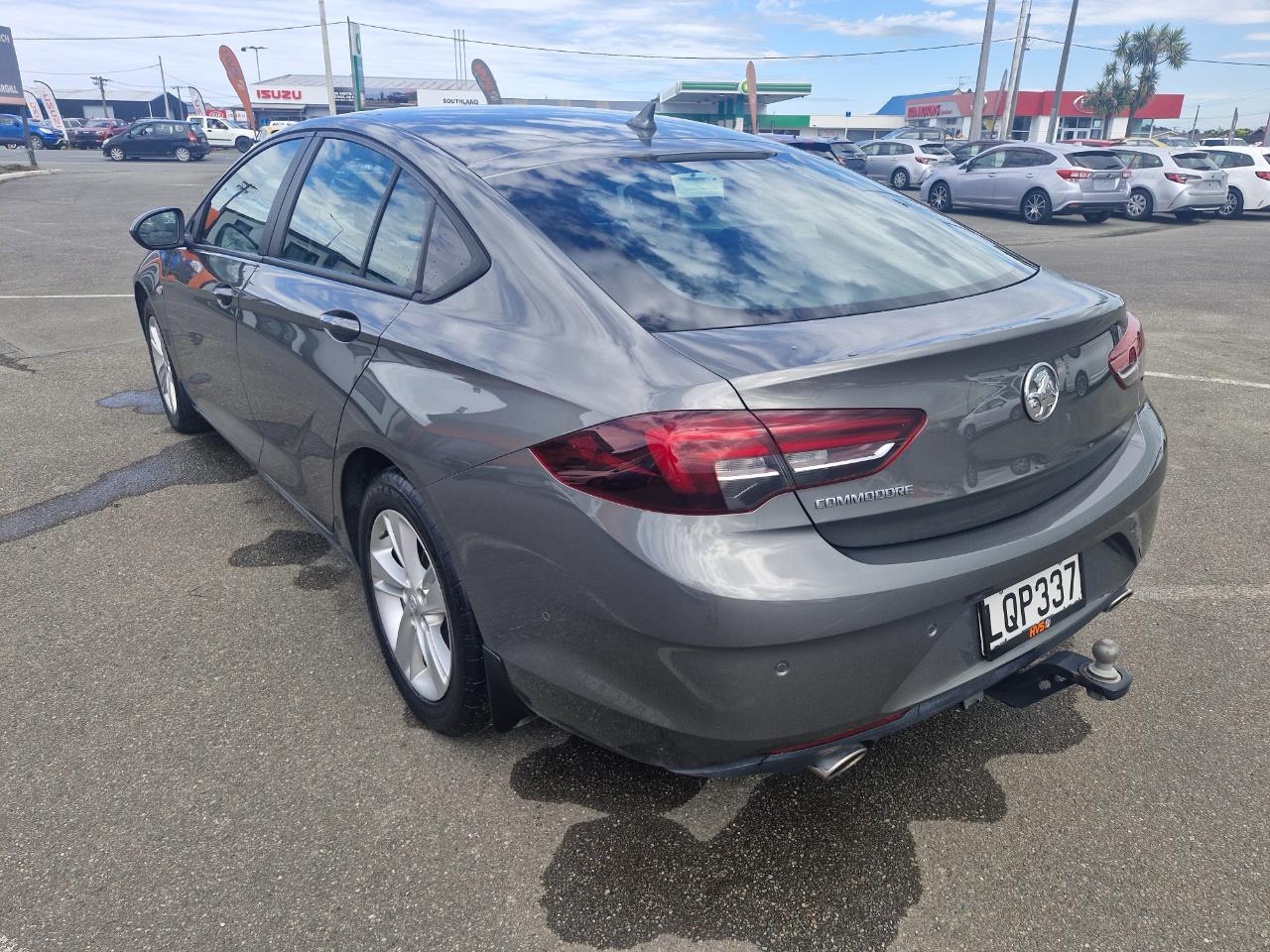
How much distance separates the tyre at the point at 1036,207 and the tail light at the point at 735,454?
17.8 m

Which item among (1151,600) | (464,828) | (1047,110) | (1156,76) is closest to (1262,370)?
(1151,600)

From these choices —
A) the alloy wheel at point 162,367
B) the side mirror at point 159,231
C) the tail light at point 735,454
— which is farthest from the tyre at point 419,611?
the alloy wheel at point 162,367

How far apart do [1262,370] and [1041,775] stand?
209 inches

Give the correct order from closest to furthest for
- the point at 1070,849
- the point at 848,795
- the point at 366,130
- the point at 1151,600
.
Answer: the point at 1070,849 → the point at 848,795 → the point at 366,130 → the point at 1151,600

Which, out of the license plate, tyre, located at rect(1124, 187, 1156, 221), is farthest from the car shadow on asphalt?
tyre, located at rect(1124, 187, 1156, 221)

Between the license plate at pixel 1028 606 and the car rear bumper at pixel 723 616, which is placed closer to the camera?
the car rear bumper at pixel 723 616

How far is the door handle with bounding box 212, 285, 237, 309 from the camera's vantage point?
11.0ft

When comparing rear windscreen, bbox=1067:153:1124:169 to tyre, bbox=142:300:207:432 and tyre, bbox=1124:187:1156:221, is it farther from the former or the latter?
tyre, bbox=142:300:207:432

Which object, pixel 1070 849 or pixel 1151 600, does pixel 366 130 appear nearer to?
pixel 1070 849

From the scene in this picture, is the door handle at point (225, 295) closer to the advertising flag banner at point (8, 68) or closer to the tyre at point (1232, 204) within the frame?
the tyre at point (1232, 204)

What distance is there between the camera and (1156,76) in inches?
2815

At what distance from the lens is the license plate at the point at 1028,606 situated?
198 centimetres

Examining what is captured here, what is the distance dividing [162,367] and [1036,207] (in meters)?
16.9

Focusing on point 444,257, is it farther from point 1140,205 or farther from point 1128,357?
point 1140,205
